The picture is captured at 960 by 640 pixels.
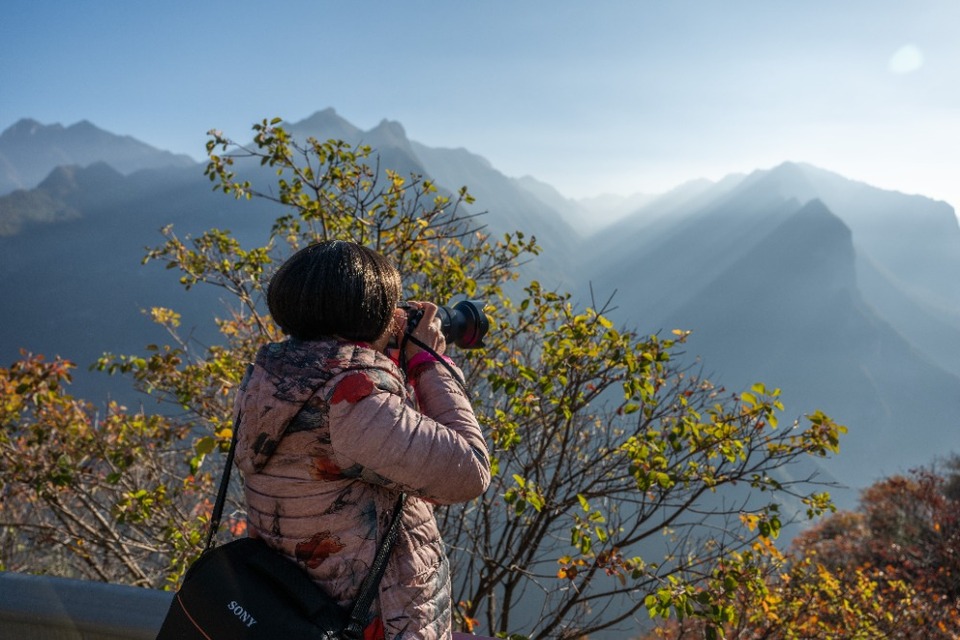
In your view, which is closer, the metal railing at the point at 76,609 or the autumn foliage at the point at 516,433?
the metal railing at the point at 76,609

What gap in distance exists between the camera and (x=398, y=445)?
1.12m

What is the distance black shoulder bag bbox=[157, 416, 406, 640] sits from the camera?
1131mm

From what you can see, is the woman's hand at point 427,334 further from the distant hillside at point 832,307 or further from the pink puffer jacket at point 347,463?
the distant hillside at point 832,307

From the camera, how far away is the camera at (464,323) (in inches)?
66.3

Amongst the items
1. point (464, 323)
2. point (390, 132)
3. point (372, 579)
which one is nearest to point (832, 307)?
point (390, 132)

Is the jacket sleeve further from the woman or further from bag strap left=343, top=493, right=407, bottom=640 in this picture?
bag strap left=343, top=493, right=407, bottom=640

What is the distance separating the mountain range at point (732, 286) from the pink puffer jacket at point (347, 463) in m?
66.8

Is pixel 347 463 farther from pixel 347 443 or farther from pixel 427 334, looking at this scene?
pixel 427 334

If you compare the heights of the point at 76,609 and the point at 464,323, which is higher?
the point at 464,323

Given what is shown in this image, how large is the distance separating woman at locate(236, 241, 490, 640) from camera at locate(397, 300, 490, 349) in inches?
15.0

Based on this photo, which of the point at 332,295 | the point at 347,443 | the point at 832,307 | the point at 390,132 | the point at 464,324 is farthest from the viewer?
the point at 390,132

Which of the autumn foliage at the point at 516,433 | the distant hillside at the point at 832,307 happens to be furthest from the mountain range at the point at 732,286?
the autumn foliage at the point at 516,433

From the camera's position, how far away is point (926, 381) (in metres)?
111

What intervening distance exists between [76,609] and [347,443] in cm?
111
